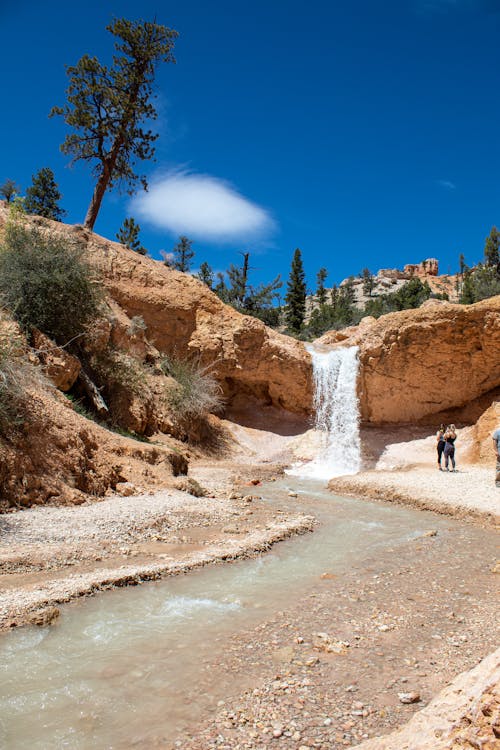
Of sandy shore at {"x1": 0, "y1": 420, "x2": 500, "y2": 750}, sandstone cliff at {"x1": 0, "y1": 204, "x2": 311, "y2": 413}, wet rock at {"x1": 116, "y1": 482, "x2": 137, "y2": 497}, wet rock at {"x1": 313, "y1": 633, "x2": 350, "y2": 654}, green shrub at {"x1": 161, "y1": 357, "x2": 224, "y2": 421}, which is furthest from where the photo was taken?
sandstone cliff at {"x1": 0, "y1": 204, "x2": 311, "y2": 413}

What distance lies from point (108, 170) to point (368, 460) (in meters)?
17.9

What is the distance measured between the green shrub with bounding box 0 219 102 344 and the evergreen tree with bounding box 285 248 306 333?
37.8 metres

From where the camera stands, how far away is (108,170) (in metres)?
23.7

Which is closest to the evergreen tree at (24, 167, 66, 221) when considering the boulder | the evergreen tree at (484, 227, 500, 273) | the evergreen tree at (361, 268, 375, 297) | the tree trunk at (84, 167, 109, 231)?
the tree trunk at (84, 167, 109, 231)

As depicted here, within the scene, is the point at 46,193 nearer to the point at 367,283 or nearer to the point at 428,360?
the point at 428,360

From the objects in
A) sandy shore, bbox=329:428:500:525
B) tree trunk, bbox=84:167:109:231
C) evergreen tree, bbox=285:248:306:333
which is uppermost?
evergreen tree, bbox=285:248:306:333

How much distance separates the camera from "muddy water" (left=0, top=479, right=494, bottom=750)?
11.6 ft

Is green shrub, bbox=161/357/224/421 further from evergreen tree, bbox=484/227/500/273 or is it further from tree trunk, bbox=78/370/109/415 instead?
evergreen tree, bbox=484/227/500/273

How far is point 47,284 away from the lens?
1451 cm

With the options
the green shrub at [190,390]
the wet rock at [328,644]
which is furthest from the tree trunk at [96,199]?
the wet rock at [328,644]

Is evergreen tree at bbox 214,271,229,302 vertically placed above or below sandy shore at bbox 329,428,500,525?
above

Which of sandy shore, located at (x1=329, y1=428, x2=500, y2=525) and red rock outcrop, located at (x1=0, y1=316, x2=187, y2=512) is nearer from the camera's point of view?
red rock outcrop, located at (x1=0, y1=316, x2=187, y2=512)

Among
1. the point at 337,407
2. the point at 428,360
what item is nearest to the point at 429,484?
the point at 428,360

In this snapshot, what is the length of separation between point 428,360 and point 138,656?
63.1 ft
